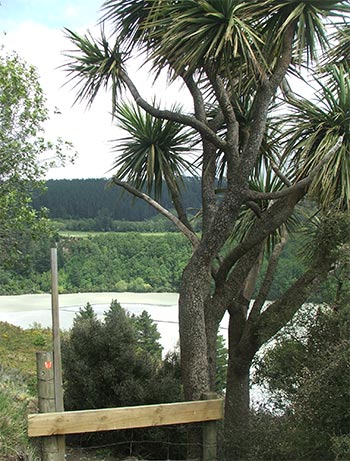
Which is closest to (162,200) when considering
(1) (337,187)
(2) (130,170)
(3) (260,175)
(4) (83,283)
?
(2) (130,170)

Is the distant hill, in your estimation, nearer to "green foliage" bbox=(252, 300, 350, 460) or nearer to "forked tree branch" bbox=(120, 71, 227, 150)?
"forked tree branch" bbox=(120, 71, 227, 150)

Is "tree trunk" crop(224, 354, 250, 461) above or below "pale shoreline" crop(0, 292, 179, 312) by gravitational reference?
below

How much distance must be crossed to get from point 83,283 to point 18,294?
1.75 meters

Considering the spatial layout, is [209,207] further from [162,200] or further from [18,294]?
[18,294]

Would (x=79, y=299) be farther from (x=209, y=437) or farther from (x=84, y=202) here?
(x=209, y=437)

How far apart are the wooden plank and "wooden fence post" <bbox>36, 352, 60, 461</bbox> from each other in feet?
0.37

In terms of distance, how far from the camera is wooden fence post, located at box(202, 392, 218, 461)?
631 cm

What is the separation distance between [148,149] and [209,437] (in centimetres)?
345

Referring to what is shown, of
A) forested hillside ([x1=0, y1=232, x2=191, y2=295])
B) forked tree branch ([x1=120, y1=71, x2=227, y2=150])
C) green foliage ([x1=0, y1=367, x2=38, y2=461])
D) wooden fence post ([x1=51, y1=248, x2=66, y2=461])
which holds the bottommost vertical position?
green foliage ([x1=0, y1=367, x2=38, y2=461])

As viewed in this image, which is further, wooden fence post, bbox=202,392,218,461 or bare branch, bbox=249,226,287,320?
bare branch, bbox=249,226,287,320

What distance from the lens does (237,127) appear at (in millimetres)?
7441

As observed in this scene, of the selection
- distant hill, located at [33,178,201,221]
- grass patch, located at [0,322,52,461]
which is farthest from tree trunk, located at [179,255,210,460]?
distant hill, located at [33,178,201,221]

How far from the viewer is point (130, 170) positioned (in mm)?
8273

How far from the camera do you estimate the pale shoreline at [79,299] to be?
11.5 m
